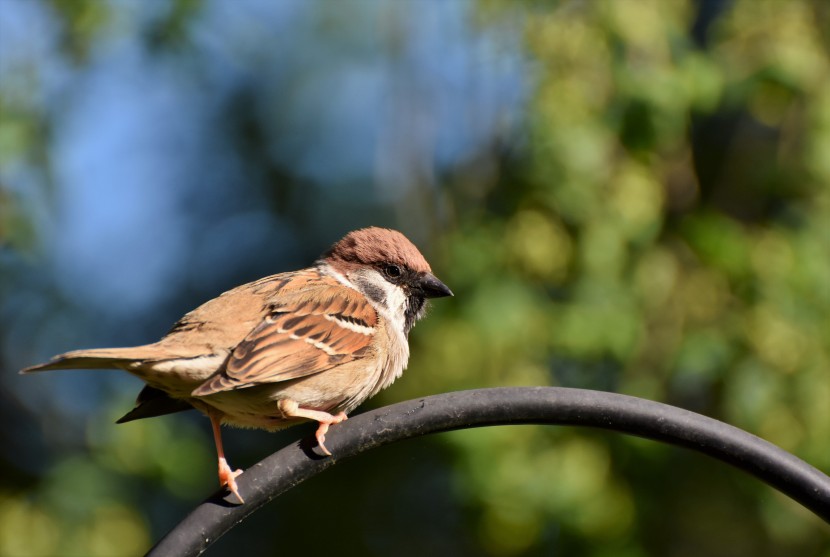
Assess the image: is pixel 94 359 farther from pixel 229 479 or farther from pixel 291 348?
pixel 291 348

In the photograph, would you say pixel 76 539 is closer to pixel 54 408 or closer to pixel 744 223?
pixel 54 408

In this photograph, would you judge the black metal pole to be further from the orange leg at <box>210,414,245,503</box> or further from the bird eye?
the bird eye

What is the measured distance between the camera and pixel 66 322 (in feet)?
18.4

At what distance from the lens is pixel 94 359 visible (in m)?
2.29

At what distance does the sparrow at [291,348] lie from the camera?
8.67 ft

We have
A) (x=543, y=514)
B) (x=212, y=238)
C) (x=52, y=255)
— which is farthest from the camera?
(x=212, y=238)

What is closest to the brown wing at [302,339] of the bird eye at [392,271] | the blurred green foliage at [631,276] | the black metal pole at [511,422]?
the bird eye at [392,271]

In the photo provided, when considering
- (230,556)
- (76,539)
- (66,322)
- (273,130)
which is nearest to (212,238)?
(273,130)

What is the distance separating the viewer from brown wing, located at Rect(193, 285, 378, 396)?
8.70ft

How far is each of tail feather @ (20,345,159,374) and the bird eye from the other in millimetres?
1085

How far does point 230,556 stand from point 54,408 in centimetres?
186

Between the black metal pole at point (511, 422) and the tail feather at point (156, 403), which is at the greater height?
the black metal pole at point (511, 422)

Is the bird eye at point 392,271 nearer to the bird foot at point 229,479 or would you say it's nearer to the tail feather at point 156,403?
the tail feather at point 156,403

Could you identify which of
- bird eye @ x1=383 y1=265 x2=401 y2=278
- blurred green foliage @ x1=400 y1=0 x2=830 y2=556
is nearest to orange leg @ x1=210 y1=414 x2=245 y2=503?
bird eye @ x1=383 y1=265 x2=401 y2=278
